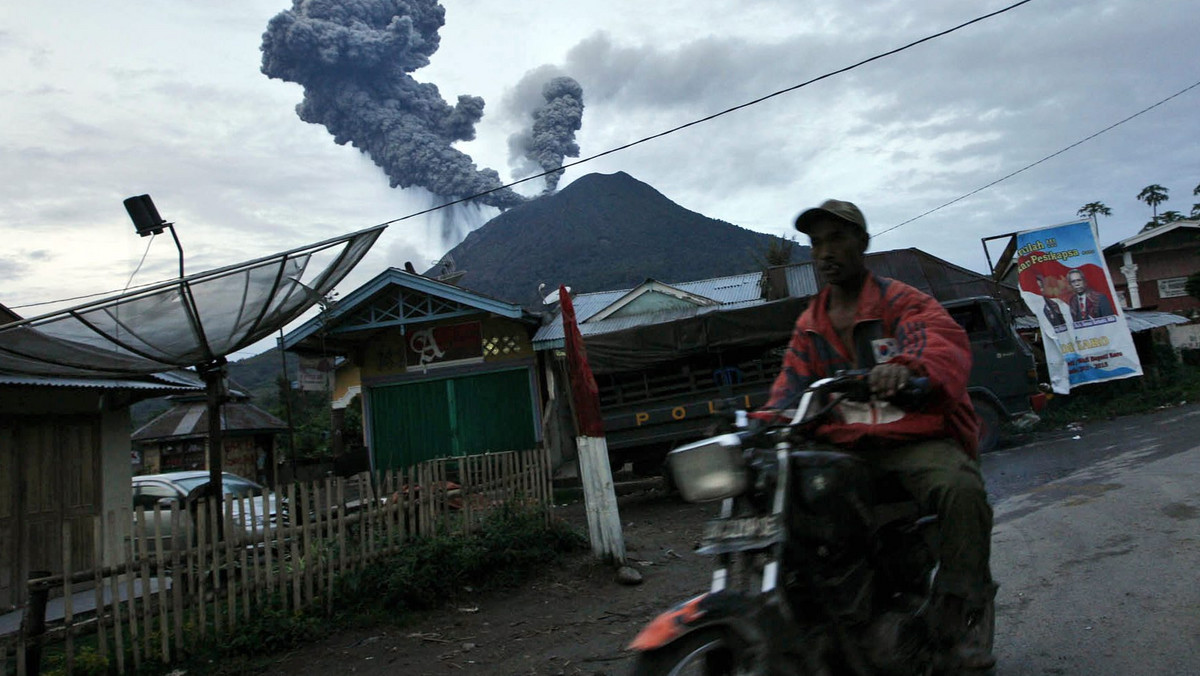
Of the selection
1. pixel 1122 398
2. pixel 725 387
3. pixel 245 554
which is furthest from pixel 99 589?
pixel 1122 398

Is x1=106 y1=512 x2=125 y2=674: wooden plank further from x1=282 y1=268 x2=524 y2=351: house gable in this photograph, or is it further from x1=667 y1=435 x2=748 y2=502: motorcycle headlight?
x1=282 y1=268 x2=524 y2=351: house gable

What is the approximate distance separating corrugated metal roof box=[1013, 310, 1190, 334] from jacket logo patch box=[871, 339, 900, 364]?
16812 millimetres

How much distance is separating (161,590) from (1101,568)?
5.95m

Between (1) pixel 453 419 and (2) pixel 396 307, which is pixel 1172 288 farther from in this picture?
(2) pixel 396 307

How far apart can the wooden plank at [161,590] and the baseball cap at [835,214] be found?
4654mm

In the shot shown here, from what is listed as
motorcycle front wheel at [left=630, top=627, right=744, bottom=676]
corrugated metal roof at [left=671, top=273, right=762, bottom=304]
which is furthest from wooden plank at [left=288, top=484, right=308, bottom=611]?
corrugated metal roof at [left=671, top=273, right=762, bottom=304]

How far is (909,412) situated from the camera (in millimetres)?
2783

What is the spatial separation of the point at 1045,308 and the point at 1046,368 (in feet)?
5.93

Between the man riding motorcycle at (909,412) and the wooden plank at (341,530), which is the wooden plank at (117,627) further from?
the man riding motorcycle at (909,412)

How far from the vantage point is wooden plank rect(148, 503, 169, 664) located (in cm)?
517

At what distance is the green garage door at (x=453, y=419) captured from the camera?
1520cm

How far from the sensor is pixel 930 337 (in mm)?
2729

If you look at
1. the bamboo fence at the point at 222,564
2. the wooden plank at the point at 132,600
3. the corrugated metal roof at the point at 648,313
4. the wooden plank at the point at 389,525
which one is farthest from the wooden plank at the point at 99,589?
the corrugated metal roof at the point at 648,313

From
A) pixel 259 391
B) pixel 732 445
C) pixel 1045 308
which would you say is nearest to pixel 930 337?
pixel 732 445
